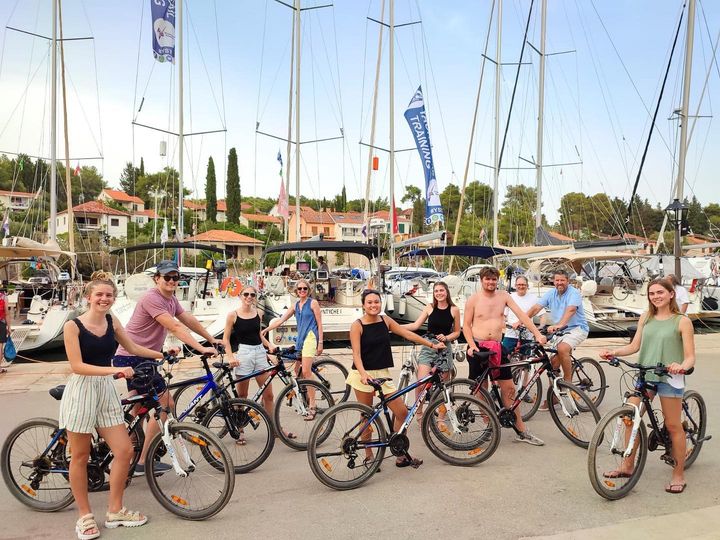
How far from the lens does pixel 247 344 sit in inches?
229

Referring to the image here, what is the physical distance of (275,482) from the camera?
15.0ft

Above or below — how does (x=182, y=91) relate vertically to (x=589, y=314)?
above

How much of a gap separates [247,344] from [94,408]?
231cm

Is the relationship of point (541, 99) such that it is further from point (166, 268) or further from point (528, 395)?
point (166, 268)

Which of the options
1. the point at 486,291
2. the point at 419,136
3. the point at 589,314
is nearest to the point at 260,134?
the point at 419,136

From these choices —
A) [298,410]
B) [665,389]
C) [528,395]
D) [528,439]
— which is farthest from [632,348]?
[298,410]

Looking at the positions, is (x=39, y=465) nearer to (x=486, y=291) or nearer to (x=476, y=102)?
(x=486, y=291)

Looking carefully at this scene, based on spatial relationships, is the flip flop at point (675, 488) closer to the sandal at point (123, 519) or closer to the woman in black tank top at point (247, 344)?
the woman in black tank top at point (247, 344)

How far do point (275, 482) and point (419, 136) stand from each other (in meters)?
17.3

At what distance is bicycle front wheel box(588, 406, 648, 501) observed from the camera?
13.1 ft

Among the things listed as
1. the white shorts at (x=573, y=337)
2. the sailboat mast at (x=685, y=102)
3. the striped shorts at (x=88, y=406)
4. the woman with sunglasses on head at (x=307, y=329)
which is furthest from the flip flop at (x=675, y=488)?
the sailboat mast at (x=685, y=102)

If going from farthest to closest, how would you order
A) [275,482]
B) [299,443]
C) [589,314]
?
[589,314]
[299,443]
[275,482]

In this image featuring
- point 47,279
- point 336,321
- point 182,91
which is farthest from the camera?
point 182,91

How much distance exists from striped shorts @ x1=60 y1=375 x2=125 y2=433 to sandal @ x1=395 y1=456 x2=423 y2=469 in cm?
232
